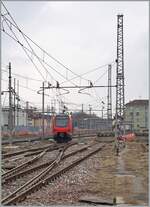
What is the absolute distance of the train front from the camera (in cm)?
4213

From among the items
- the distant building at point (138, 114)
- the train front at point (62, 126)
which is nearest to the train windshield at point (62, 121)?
the train front at point (62, 126)

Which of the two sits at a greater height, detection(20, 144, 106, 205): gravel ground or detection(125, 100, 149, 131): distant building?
detection(125, 100, 149, 131): distant building

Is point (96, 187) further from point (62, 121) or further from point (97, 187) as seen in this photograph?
point (62, 121)

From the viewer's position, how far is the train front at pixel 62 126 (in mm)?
42131

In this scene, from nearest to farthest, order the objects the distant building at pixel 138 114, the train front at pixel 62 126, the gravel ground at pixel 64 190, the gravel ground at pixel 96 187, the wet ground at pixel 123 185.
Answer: the gravel ground at pixel 64 190
the gravel ground at pixel 96 187
the wet ground at pixel 123 185
the train front at pixel 62 126
the distant building at pixel 138 114

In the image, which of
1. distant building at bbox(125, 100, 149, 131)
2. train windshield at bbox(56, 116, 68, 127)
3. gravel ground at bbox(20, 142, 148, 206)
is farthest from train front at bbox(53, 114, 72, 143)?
distant building at bbox(125, 100, 149, 131)

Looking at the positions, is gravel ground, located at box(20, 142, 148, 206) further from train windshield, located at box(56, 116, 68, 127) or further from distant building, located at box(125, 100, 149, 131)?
distant building, located at box(125, 100, 149, 131)

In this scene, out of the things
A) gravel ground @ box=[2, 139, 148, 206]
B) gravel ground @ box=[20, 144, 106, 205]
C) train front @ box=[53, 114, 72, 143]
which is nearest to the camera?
gravel ground @ box=[20, 144, 106, 205]

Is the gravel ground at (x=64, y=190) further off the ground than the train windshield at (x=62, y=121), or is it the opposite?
the train windshield at (x=62, y=121)

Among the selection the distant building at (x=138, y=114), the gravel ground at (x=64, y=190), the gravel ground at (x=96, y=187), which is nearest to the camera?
the gravel ground at (x=64, y=190)

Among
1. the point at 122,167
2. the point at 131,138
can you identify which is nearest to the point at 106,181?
the point at 122,167

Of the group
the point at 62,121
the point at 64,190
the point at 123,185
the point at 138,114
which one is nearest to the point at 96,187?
the point at 123,185

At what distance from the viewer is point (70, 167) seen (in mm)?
18281

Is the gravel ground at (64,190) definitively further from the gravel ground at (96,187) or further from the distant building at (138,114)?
the distant building at (138,114)
